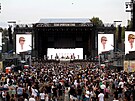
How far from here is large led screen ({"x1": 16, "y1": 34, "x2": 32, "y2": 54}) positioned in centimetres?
6981

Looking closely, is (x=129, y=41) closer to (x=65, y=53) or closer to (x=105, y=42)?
(x=105, y=42)

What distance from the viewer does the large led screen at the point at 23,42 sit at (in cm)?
6981

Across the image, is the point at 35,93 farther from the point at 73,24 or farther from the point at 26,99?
the point at 73,24

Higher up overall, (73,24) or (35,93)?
(73,24)

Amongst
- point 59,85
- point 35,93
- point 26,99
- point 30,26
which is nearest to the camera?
point 26,99

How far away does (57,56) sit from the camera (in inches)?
3135

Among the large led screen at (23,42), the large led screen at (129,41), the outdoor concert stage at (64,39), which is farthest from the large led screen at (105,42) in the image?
the large led screen at (129,41)

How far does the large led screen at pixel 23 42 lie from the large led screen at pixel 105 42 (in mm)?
9843

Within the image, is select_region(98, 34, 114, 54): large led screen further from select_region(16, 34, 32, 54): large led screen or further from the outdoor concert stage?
select_region(16, 34, 32, 54): large led screen

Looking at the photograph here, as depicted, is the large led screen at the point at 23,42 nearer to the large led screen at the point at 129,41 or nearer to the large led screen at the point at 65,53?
the large led screen at the point at 65,53

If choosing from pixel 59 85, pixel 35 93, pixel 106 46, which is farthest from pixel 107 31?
pixel 35 93

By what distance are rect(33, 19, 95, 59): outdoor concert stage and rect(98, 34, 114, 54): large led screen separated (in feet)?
3.76

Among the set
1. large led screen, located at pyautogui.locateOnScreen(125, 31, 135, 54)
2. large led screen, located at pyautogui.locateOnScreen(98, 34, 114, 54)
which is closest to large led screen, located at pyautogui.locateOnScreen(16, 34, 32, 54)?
large led screen, located at pyautogui.locateOnScreen(98, 34, 114, 54)

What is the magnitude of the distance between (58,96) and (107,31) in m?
46.4
